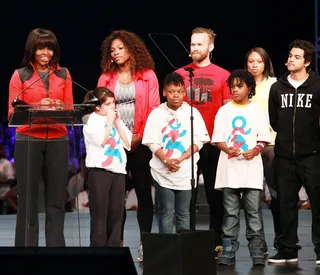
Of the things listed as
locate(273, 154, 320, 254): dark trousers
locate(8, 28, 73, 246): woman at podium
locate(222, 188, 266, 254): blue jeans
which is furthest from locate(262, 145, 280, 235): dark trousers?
locate(8, 28, 73, 246): woman at podium

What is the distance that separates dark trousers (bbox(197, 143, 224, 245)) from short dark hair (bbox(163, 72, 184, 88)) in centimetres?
51

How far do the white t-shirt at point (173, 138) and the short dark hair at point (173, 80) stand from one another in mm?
174

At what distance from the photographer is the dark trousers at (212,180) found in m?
6.66

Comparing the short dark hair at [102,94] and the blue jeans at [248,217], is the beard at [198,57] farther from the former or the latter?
the blue jeans at [248,217]

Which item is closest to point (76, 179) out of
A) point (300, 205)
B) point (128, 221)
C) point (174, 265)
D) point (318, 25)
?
point (174, 265)

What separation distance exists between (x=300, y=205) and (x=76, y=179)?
4.77m

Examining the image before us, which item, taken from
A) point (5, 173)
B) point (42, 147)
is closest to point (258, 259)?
point (42, 147)

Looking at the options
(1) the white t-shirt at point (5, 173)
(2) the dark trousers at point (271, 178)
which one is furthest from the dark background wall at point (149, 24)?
(2) the dark trousers at point (271, 178)

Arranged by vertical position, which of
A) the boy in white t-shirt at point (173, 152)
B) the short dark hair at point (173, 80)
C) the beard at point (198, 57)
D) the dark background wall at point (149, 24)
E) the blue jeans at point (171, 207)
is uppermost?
the dark background wall at point (149, 24)

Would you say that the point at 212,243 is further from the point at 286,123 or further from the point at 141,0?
the point at 141,0

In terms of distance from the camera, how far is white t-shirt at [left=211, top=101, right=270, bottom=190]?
6.36 meters

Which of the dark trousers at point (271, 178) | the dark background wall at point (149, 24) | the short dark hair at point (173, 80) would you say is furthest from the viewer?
the dark background wall at point (149, 24)

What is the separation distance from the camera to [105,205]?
20.9 ft

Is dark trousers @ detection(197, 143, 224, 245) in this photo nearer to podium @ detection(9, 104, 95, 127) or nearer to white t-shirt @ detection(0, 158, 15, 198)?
podium @ detection(9, 104, 95, 127)
